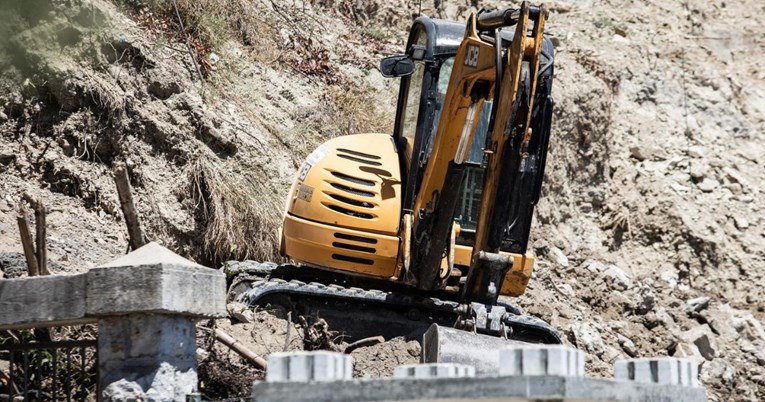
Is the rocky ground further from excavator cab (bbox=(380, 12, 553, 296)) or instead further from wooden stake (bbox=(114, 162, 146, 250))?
wooden stake (bbox=(114, 162, 146, 250))

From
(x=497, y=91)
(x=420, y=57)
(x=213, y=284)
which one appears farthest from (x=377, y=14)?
(x=213, y=284)

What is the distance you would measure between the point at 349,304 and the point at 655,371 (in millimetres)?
6127

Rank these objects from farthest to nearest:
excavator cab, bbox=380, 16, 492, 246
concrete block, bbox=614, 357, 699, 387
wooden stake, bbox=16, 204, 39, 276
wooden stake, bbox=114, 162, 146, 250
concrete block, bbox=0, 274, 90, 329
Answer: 1. excavator cab, bbox=380, 16, 492, 246
2. wooden stake, bbox=16, 204, 39, 276
3. wooden stake, bbox=114, 162, 146, 250
4. concrete block, bbox=0, 274, 90, 329
5. concrete block, bbox=614, 357, 699, 387

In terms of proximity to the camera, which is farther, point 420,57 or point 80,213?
point 80,213

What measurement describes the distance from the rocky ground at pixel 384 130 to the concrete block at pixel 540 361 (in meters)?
3.60

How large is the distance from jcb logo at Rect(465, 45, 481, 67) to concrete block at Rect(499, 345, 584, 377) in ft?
19.0

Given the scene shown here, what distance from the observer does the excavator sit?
10.1 m

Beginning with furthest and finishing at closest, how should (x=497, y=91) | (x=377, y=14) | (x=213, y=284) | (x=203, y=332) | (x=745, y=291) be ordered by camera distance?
(x=377, y=14) → (x=745, y=291) → (x=497, y=91) → (x=203, y=332) → (x=213, y=284)

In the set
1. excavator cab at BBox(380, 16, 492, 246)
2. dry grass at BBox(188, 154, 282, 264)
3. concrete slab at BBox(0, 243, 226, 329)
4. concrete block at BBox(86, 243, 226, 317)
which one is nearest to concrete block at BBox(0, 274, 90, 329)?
concrete slab at BBox(0, 243, 226, 329)

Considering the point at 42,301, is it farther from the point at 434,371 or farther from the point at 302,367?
the point at 434,371

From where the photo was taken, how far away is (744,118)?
1767cm

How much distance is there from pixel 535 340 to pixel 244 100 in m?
4.55

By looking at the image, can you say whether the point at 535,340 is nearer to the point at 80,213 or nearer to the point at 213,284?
the point at 80,213

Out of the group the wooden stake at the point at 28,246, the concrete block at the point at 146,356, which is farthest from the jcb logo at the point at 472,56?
the concrete block at the point at 146,356
